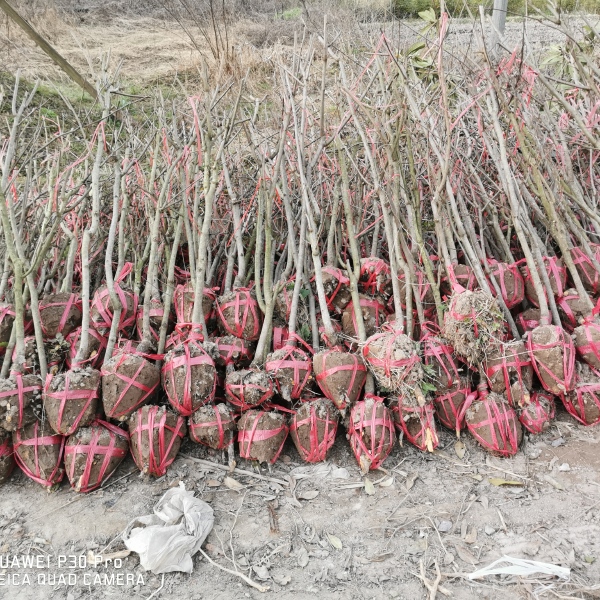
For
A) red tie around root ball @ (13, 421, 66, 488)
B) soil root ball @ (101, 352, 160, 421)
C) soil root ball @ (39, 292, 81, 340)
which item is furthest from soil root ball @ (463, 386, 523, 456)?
soil root ball @ (39, 292, 81, 340)

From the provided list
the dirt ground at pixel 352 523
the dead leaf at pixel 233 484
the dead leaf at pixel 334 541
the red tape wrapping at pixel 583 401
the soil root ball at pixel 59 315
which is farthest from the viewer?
the soil root ball at pixel 59 315

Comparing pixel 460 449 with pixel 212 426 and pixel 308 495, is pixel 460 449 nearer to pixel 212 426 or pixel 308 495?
pixel 308 495

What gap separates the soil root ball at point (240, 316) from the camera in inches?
105

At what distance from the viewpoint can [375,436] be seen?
232cm

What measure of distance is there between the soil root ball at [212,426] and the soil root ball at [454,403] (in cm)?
100

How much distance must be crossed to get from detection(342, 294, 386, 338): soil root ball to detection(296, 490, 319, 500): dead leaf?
79 cm

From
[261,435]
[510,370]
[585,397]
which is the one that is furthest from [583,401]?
[261,435]

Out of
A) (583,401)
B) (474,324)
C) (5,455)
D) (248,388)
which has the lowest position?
(5,455)

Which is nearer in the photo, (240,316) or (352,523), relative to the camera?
(352,523)

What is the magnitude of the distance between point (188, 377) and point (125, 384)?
0.28 meters

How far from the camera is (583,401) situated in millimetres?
2438

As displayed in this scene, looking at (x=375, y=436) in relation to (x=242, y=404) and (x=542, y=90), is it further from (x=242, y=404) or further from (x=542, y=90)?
(x=542, y=90)

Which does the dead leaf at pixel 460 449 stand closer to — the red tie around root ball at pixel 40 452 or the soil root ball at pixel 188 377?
the soil root ball at pixel 188 377

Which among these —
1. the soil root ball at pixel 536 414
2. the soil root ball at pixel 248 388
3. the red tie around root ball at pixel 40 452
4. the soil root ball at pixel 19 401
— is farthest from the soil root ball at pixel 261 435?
the soil root ball at pixel 536 414
